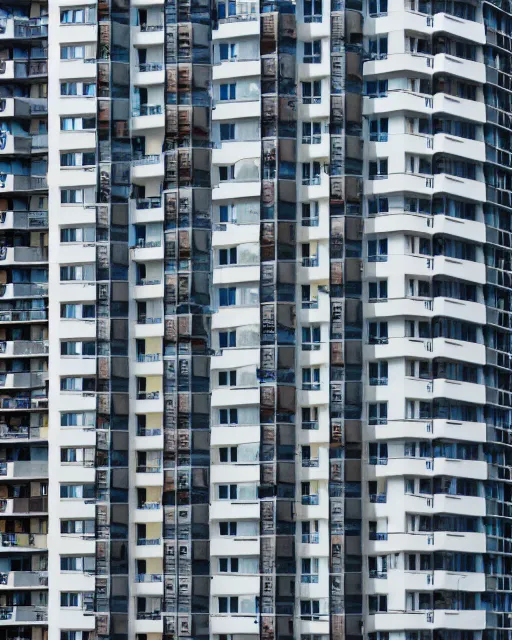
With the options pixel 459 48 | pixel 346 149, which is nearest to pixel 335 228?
pixel 346 149

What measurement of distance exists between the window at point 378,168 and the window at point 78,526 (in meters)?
21.8

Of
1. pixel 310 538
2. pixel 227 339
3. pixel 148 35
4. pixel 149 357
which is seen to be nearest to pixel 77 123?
pixel 148 35

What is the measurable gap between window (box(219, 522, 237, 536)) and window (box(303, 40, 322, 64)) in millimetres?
22814

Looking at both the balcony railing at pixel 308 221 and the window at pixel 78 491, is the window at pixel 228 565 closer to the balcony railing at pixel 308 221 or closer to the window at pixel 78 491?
the window at pixel 78 491

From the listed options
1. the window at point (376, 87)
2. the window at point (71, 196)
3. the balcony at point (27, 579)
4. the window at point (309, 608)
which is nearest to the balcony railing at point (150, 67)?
the window at point (71, 196)

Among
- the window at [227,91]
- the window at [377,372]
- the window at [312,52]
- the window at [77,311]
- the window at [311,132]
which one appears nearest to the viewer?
the window at [377,372]

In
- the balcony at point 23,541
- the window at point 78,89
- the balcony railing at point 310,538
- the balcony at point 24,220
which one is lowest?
the balcony railing at point 310,538

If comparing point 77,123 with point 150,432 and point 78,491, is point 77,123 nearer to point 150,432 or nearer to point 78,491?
point 150,432

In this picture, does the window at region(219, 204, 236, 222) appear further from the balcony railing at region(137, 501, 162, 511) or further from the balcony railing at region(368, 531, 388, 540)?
the balcony railing at region(368, 531, 388, 540)

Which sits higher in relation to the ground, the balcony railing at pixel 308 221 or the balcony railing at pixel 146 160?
the balcony railing at pixel 146 160

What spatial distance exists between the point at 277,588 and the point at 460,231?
1979 centimetres

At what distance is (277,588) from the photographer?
11969 cm

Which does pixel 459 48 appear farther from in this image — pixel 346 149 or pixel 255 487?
pixel 255 487

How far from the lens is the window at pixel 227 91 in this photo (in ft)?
406
